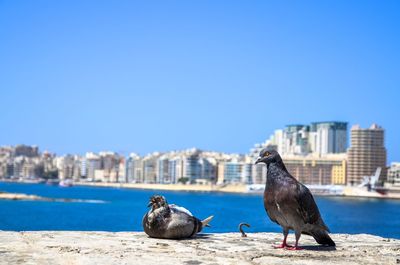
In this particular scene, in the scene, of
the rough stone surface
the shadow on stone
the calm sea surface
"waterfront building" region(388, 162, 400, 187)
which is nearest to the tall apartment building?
"waterfront building" region(388, 162, 400, 187)

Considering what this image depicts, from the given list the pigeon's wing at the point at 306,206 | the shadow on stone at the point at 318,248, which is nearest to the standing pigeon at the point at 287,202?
the pigeon's wing at the point at 306,206

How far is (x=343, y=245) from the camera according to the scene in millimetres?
12477

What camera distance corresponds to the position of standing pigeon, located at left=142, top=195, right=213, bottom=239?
12812mm

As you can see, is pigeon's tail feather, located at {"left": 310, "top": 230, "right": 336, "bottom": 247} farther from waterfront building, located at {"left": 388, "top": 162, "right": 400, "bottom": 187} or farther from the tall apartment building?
the tall apartment building

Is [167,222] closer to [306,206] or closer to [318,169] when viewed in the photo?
[306,206]

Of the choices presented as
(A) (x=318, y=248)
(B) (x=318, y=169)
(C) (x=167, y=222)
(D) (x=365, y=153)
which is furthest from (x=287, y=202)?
(B) (x=318, y=169)

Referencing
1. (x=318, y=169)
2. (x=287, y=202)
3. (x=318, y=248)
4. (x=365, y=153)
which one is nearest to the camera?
(x=287, y=202)

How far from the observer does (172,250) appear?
1112 centimetres

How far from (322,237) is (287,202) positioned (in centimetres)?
117

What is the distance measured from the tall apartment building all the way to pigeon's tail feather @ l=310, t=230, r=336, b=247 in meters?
174

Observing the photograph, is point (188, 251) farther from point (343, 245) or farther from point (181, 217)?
point (343, 245)

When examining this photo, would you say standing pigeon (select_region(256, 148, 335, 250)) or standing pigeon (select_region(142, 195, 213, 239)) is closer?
standing pigeon (select_region(256, 148, 335, 250))

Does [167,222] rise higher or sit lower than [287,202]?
lower

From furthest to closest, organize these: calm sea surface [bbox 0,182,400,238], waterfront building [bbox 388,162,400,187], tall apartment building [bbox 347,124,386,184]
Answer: tall apartment building [bbox 347,124,386,184]
waterfront building [bbox 388,162,400,187]
calm sea surface [bbox 0,182,400,238]
